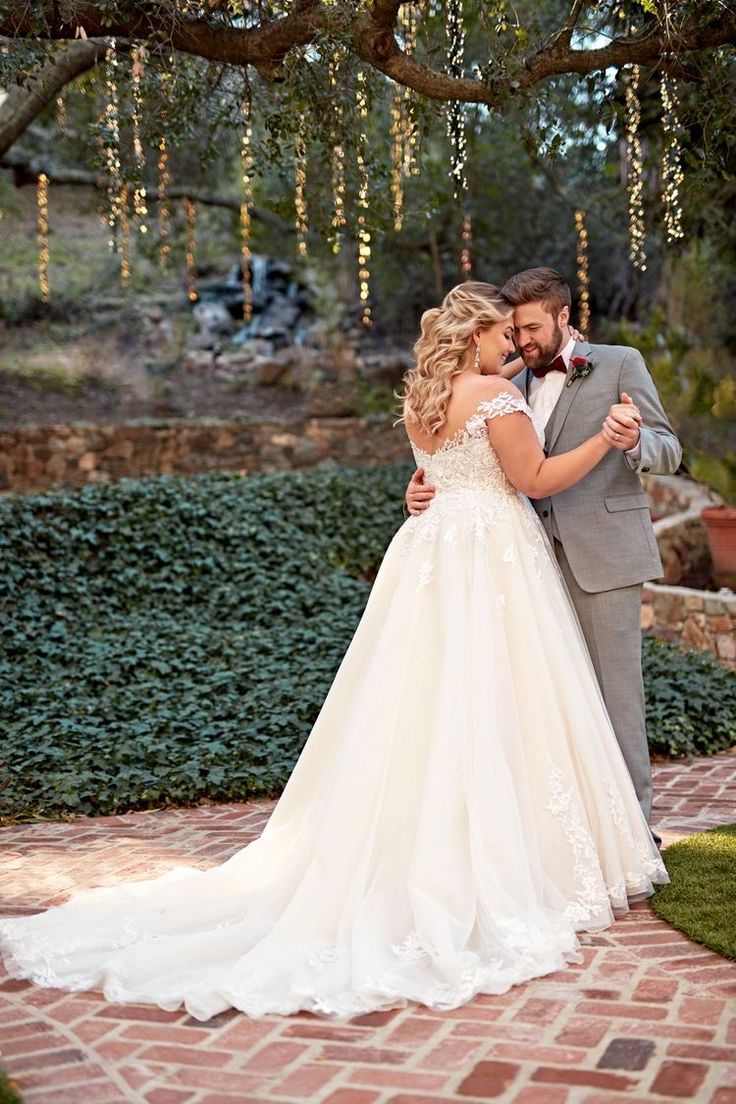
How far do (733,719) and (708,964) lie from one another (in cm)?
351

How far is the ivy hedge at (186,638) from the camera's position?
19.9ft

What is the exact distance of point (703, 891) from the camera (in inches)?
156

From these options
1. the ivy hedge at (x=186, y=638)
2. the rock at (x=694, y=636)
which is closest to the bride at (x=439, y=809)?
the ivy hedge at (x=186, y=638)

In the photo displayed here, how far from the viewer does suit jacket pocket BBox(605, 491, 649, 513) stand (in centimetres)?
424

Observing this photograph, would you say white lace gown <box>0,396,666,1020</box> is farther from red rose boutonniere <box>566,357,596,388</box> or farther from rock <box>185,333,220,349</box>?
rock <box>185,333,220,349</box>

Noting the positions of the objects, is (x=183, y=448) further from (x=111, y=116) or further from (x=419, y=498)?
(x=419, y=498)

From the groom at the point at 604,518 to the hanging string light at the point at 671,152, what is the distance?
76.2 inches

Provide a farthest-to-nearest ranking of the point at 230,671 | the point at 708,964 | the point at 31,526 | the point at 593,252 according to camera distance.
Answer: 1. the point at 593,252
2. the point at 31,526
3. the point at 230,671
4. the point at 708,964

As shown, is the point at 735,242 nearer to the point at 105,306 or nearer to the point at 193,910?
the point at 193,910

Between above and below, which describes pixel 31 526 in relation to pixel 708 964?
above

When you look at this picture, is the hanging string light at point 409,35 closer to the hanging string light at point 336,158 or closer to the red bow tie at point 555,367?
the hanging string light at point 336,158

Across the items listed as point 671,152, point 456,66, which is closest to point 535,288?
point 456,66

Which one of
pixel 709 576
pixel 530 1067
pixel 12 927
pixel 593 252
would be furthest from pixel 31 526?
pixel 593 252

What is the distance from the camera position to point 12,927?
372 cm
